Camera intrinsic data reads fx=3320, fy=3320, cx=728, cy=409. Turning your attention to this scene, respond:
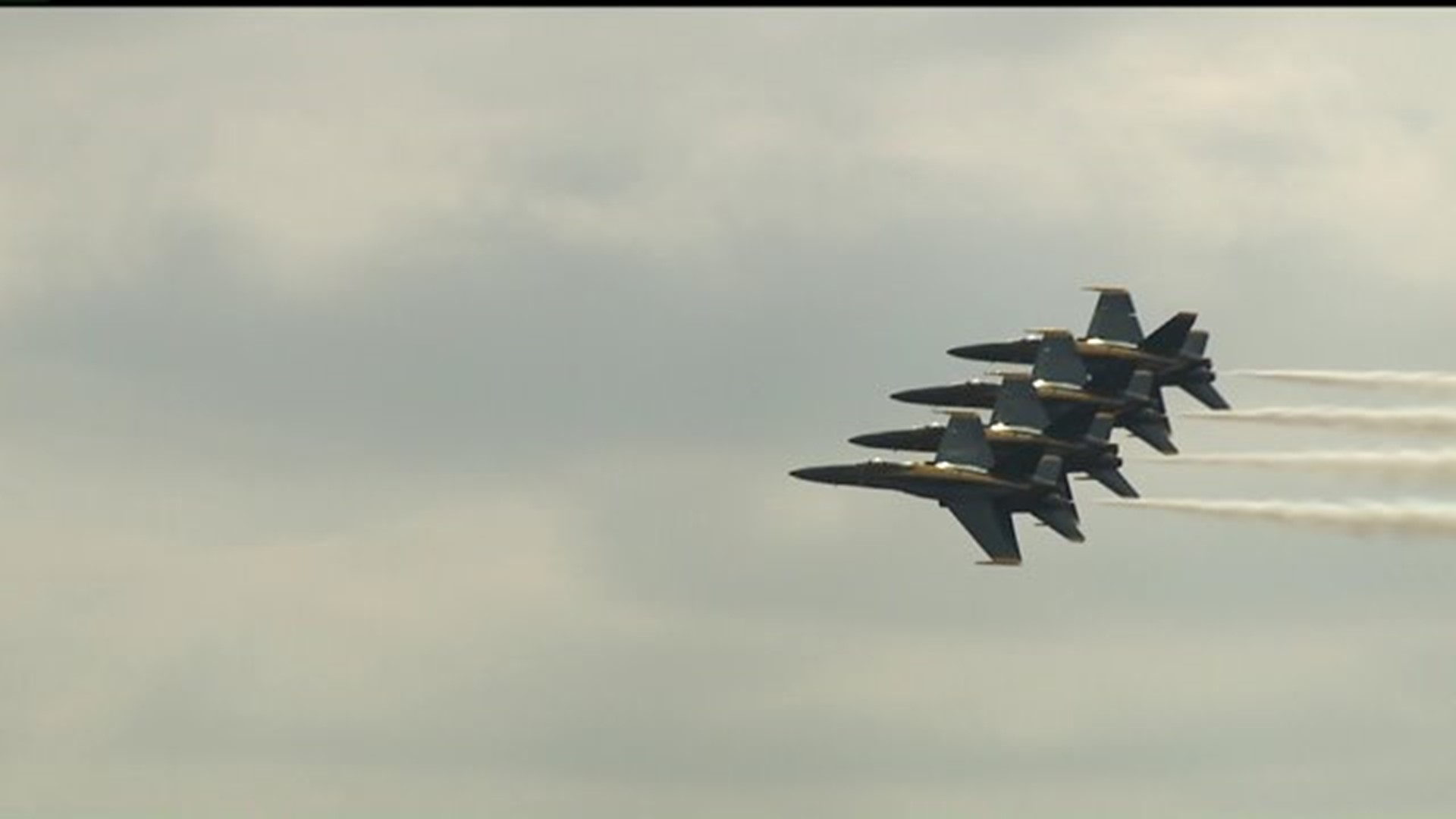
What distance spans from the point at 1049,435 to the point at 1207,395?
→ 7.53m

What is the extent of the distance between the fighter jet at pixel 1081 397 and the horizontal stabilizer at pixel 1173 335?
4.38 feet

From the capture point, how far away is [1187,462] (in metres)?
131

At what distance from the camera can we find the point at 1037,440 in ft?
447

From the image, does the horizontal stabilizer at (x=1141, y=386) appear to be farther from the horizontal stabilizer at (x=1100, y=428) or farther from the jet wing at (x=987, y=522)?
the jet wing at (x=987, y=522)

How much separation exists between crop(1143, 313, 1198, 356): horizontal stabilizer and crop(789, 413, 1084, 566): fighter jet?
708 cm

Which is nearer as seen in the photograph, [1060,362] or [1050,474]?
[1050,474]

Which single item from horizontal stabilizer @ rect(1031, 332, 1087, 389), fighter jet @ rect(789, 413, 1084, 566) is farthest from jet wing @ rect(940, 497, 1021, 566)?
horizontal stabilizer @ rect(1031, 332, 1087, 389)

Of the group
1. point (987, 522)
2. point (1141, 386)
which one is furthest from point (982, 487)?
point (1141, 386)

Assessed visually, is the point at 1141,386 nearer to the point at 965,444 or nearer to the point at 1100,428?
the point at 1100,428

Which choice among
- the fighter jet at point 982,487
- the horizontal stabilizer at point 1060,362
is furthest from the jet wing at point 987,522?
the horizontal stabilizer at point 1060,362

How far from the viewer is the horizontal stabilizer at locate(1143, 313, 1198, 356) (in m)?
138

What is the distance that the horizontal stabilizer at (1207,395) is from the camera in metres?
139

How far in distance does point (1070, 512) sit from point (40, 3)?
1939 inches

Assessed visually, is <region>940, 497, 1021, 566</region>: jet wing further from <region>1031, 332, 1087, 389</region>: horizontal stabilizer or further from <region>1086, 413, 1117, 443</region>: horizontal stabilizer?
<region>1031, 332, 1087, 389</region>: horizontal stabilizer
